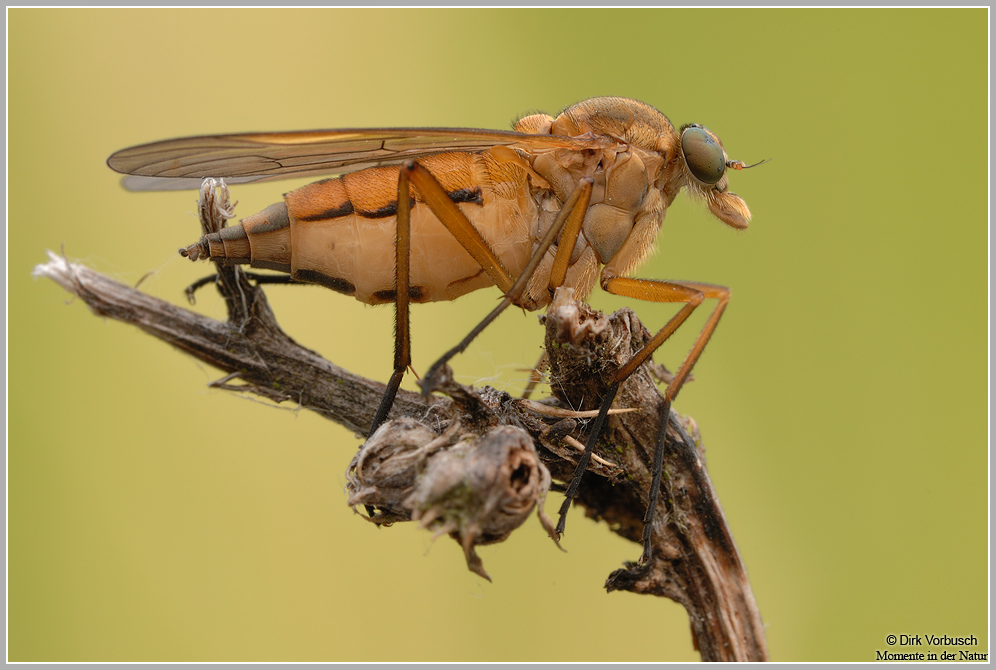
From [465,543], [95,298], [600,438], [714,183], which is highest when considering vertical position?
[714,183]

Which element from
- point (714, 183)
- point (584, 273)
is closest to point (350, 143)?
point (584, 273)

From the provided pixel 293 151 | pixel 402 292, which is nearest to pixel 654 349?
pixel 402 292

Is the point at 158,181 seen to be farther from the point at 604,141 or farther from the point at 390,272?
the point at 604,141

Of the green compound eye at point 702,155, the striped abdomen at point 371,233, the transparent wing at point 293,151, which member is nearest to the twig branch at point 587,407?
the striped abdomen at point 371,233

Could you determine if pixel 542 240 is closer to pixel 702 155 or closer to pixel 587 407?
pixel 587 407

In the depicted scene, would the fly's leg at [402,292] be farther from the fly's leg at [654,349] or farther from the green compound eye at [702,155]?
the green compound eye at [702,155]

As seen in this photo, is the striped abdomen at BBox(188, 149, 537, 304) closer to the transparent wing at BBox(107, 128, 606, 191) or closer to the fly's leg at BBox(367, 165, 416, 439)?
the transparent wing at BBox(107, 128, 606, 191)
